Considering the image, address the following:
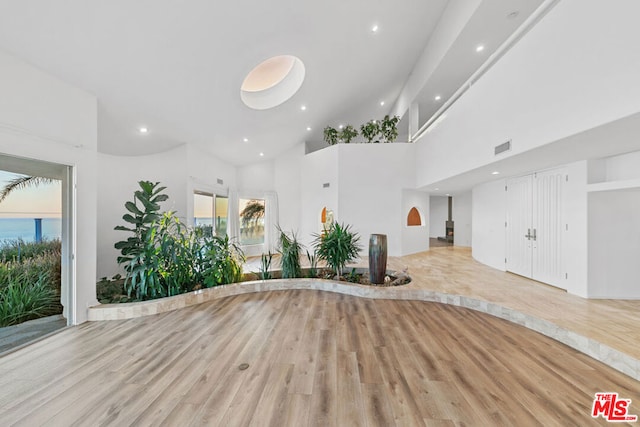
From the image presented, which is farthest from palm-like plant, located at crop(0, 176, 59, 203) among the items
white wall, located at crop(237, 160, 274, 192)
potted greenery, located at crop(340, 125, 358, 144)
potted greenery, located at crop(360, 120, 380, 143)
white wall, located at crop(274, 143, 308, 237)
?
potted greenery, located at crop(360, 120, 380, 143)

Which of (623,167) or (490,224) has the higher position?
(623,167)

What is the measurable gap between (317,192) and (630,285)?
702cm

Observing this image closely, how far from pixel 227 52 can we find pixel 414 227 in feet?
23.1

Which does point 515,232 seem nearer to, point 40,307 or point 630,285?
point 630,285

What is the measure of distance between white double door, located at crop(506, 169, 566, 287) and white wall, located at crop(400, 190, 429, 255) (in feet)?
8.76

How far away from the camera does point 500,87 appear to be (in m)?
3.65

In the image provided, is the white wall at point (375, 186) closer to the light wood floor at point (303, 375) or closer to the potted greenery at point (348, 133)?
the potted greenery at point (348, 133)

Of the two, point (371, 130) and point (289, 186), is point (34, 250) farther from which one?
point (371, 130)

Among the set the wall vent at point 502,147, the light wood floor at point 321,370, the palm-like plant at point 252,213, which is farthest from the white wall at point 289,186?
the wall vent at point 502,147

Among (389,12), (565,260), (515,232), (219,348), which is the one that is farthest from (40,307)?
(515,232)

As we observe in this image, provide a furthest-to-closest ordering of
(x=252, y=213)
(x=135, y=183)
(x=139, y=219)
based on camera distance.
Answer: (x=252, y=213) → (x=135, y=183) → (x=139, y=219)

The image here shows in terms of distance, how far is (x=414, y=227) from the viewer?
804cm

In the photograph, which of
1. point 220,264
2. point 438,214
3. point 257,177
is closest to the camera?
point 220,264

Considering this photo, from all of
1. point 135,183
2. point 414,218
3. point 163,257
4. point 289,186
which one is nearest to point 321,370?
point 163,257
